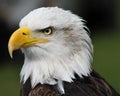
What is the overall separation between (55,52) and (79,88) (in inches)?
Result: 22.3

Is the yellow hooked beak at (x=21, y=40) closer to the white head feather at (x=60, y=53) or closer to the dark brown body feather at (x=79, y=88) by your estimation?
the white head feather at (x=60, y=53)

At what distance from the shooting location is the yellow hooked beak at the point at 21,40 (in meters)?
9.69

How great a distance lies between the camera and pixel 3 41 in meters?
21.7

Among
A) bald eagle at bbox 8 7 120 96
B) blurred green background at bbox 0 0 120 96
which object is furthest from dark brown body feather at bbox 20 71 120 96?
blurred green background at bbox 0 0 120 96

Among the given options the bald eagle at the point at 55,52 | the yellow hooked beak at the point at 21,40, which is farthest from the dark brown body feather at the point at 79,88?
the yellow hooked beak at the point at 21,40

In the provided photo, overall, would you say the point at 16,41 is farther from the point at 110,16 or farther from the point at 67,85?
the point at 110,16

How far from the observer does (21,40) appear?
9812 mm

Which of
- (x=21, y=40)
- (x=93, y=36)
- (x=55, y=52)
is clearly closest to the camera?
(x=21, y=40)

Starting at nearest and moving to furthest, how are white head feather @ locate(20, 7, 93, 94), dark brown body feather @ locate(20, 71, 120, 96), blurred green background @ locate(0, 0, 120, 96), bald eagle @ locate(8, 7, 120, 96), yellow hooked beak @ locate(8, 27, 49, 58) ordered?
1. dark brown body feather @ locate(20, 71, 120, 96)
2. yellow hooked beak @ locate(8, 27, 49, 58)
3. bald eagle @ locate(8, 7, 120, 96)
4. white head feather @ locate(20, 7, 93, 94)
5. blurred green background @ locate(0, 0, 120, 96)

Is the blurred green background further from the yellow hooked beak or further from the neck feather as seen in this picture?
the yellow hooked beak

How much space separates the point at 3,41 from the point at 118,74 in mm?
4502

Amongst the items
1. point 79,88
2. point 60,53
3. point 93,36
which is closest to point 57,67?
point 60,53

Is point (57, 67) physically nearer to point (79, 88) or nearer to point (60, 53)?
point (60, 53)

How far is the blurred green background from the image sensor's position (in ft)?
61.2
